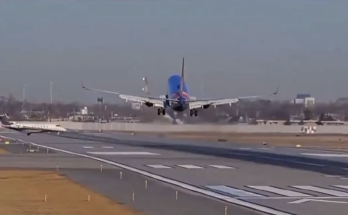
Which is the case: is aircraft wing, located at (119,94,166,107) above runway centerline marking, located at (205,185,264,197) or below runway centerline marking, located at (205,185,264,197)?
above

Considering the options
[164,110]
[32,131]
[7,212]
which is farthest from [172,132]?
[7,212]

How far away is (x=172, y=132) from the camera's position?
98.8m

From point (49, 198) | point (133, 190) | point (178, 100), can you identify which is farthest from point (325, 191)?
point (178, 100)

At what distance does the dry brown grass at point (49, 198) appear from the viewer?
22.8 metres

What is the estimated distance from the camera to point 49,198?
26297mm

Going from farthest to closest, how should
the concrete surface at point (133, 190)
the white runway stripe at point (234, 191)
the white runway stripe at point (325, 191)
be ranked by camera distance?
the white runway stripe at point (325, 191) < the white runway stripe at point (234, 191) < the concrete surface at point (133, 190)

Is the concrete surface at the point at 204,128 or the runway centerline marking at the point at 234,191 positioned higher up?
the concrete surface at the point at 204,128

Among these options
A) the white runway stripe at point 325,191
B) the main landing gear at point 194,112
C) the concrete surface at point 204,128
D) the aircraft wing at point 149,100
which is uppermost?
the aircraft wing at point 149,100

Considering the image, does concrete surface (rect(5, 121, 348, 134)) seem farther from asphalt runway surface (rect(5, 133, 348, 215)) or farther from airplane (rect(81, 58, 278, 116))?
asphalt runway surface (rect(5, 133, 348, 215))

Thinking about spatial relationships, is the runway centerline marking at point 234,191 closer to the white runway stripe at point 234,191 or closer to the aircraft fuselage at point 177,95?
the white runway stripe at point 234,191

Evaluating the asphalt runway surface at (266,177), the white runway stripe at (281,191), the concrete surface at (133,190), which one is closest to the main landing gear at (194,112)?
the asphalt runway surface at (266,177)

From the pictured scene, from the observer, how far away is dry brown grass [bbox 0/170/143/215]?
22.8 meters

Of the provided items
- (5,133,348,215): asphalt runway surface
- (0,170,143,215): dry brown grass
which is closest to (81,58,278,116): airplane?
(5,133,348,215): asphalt runway surface

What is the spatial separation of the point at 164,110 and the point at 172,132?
11.5m
